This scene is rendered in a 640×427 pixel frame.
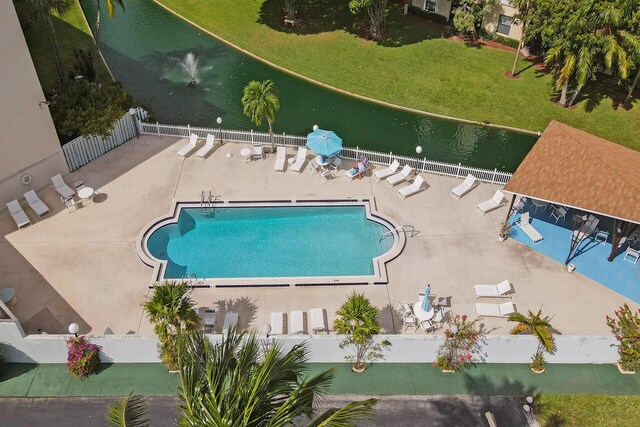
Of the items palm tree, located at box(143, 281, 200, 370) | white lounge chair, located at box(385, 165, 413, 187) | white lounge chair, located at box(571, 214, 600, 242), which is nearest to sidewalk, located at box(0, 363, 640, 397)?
palm tree, located at box(143, 281, 200, 370)

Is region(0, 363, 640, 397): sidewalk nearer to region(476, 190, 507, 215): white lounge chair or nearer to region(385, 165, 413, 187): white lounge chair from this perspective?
region(476, 190, 507, 215): white lounge chair

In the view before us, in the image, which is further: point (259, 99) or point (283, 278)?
point (259, 99)

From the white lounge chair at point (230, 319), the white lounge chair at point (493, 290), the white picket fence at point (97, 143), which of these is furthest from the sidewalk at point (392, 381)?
the white picket fence at point (97, 143)

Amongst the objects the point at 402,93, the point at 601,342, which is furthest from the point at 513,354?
the point at 402,93

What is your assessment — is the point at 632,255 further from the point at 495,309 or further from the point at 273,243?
the point at 273,243

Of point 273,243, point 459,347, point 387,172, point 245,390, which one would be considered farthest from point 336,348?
point 387,172

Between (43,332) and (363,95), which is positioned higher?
(363,95)

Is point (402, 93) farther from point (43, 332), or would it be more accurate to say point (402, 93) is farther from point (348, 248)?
point (43, 332)
